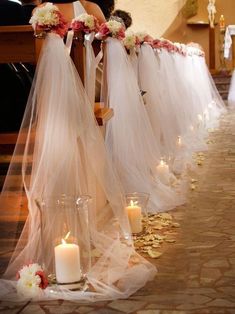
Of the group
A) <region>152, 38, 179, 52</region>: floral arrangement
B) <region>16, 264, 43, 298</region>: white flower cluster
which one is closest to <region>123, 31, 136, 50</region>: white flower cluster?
<region>152, 38, 179, 52</region>: floral arrangement

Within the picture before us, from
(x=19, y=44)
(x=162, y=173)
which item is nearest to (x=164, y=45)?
(x=162, y=173)

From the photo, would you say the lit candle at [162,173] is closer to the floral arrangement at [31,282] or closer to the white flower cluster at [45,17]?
the white flower cluster at [45,17]

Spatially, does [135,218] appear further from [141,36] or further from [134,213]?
[141,36]

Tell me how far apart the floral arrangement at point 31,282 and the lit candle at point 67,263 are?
0.24 feet

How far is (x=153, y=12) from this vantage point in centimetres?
1672

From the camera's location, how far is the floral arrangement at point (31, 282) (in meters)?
2.57

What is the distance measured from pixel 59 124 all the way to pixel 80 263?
71 cm

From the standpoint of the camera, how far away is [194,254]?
10.2ft

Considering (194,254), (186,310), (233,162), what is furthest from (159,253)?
(233,162)

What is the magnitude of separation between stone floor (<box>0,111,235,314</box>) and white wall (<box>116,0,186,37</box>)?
498 inches

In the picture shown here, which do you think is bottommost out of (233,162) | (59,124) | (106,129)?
(233,162)

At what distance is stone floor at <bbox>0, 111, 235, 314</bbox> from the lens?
7.91 feet

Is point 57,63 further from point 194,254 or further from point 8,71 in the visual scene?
point 194,254

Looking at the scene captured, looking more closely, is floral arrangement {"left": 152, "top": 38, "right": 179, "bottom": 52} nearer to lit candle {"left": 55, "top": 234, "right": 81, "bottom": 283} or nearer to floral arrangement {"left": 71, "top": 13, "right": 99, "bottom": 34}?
floral arrangement {"left": 71, "top": 13, "right": 99, "bottom": 34}
